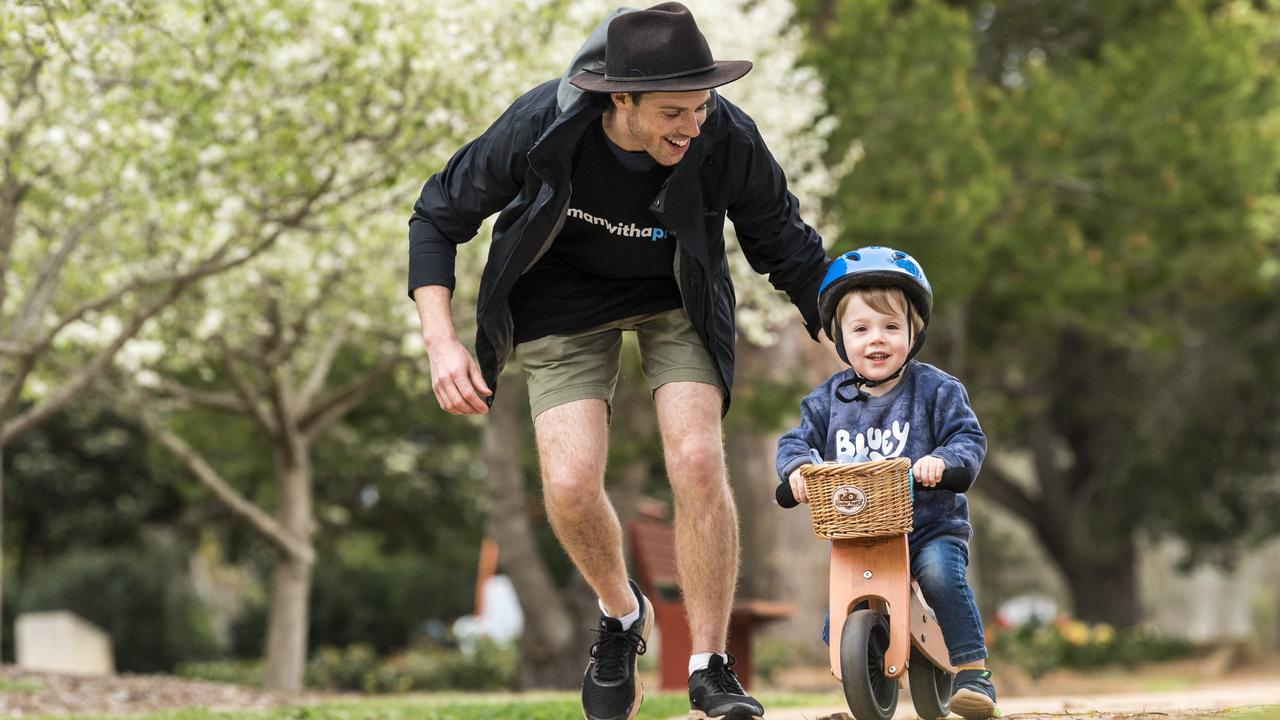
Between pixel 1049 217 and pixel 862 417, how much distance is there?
462 inches

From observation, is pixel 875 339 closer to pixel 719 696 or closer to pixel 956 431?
pixel 956 431

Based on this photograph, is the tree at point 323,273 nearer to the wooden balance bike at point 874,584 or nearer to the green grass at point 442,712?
the green grass at point 442,712

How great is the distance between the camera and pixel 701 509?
440 cm

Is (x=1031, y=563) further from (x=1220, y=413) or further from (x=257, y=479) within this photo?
(x=257, y=479)

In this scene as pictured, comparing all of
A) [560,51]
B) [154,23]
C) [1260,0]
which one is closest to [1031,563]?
[1260,0]

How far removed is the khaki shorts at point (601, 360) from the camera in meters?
4.47

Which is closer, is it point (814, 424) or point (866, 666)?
point (866, 666)

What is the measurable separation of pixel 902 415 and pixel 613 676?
1165mm

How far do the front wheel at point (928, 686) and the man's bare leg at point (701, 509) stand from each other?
622 millimetres

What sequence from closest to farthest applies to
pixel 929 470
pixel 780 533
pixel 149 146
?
pixel 929 470 < pixel 149 146 < pixel 780 533

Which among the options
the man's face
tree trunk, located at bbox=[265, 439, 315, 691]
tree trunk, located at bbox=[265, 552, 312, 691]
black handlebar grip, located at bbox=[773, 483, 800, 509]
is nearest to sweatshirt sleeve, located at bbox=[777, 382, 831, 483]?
black handlebar grip, located at bbox=[773, 483, 800, 509]

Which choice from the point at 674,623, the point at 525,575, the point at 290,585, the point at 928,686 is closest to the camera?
the point at 928,686

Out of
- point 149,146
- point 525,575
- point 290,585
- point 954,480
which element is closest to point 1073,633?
point 525,575

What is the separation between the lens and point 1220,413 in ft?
72.5
